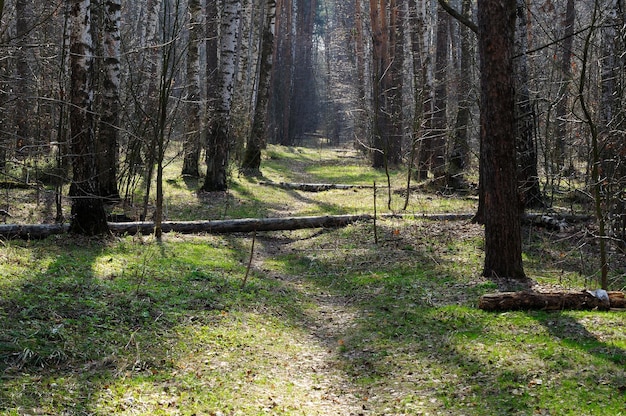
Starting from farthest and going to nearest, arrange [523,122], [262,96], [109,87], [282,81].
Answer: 1. [282,81]
2. [262,96]
3. [109,87]
4. [523,122]

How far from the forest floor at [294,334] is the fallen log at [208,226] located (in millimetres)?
373

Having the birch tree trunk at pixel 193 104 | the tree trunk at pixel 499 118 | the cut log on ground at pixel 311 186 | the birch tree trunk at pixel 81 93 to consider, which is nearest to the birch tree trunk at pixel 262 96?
the cut log on ground at pixel 311 186

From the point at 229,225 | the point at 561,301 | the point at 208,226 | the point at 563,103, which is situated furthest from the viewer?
the point at 563,103

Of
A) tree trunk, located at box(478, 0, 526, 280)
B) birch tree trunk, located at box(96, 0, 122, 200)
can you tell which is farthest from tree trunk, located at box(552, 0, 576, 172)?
birch tree trunk, located at box(96, 0, 122, 200)

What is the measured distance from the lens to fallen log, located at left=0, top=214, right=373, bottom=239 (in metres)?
9.60

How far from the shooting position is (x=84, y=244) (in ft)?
30.9

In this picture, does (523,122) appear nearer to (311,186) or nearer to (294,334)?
(294,334)

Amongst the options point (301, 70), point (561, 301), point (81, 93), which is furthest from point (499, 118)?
point (301, 70)

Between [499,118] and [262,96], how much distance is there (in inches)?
610

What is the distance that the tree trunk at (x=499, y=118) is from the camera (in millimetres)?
7867

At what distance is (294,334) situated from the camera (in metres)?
7.02

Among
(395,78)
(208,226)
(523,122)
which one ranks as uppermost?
(395,78)

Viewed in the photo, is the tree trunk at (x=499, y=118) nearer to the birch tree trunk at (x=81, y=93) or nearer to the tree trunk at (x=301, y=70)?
the birch tree trunk at (x=81, y=93)

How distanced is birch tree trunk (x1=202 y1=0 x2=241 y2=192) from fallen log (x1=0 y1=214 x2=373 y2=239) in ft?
15.5
